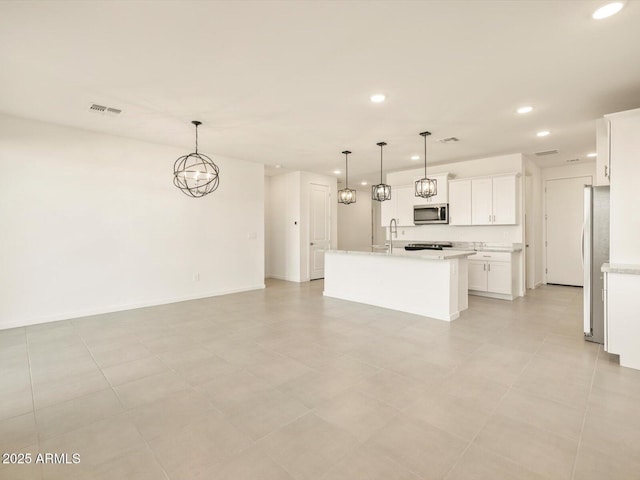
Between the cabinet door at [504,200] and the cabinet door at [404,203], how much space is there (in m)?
1.62

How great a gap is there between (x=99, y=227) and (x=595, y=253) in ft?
21.2

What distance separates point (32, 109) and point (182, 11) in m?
3.03

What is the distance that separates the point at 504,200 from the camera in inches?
227

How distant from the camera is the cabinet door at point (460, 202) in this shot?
20.4 ft

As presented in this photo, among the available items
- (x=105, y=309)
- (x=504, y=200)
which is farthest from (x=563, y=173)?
(x=105, y=309)

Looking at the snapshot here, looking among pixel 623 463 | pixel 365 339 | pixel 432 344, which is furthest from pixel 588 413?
pixel 365 339

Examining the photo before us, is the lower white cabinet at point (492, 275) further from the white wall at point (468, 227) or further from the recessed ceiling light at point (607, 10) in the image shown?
the recessed ceiling light at point (607, 10)

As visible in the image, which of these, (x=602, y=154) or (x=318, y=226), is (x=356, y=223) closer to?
(x=318, y=226)

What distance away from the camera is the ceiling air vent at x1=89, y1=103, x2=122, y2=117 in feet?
12.0

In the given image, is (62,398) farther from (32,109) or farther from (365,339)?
(32,109)

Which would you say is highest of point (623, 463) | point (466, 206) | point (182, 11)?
point (182, 11)

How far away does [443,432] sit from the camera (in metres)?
1.97

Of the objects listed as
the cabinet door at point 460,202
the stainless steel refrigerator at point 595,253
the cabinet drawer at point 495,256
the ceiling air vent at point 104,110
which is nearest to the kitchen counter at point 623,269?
the stainless steel refrigerator at point 595,253

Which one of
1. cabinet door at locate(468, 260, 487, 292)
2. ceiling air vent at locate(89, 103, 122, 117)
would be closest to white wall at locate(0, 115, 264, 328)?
ceiling air vent at locate(89, 103, 122, 117)
